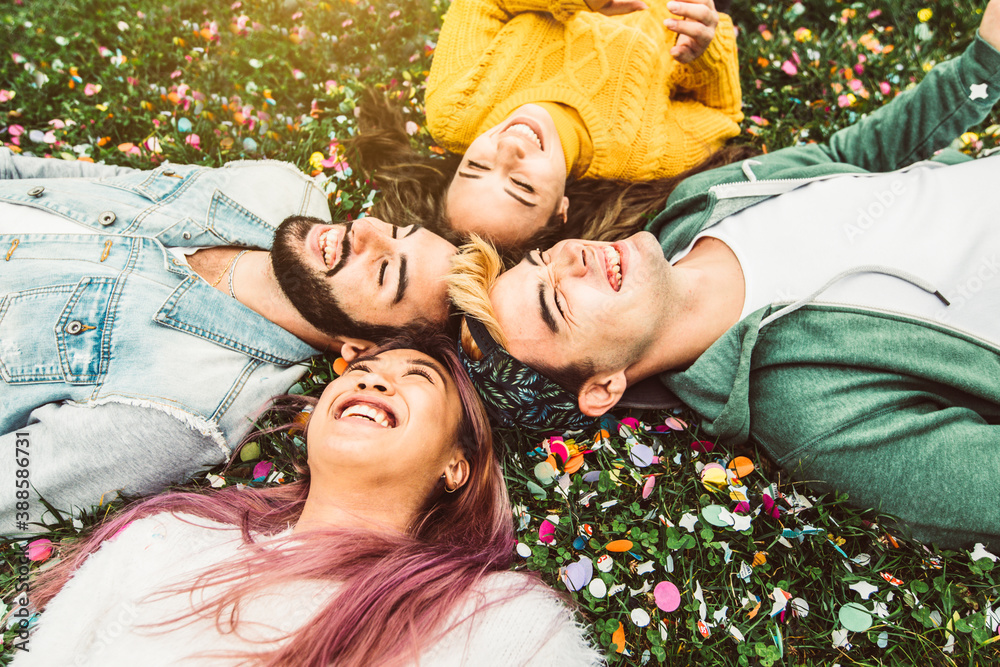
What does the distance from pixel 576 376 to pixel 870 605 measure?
67.9 inches

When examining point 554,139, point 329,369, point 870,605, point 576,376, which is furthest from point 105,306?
point 870,605

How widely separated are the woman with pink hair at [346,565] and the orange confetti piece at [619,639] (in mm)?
171

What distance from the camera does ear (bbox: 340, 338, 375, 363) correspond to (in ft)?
10.2

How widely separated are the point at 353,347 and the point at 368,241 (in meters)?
0.61

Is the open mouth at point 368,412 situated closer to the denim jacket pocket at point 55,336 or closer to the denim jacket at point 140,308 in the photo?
the denim jacket at point 140,308

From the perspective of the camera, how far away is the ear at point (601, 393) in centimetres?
268

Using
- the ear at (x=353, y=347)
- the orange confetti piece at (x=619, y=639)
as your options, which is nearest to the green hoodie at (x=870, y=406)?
the orange confetti piece at (x=619, y=639)

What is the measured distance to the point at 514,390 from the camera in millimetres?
2699

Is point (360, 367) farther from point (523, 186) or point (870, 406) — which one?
point (870, 406)

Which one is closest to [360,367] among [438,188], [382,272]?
[382,272]

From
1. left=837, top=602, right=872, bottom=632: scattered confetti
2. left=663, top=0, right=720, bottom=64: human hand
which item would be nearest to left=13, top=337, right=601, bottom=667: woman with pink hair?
left=837, top=602, right=872, bottom=632: scattered confetti

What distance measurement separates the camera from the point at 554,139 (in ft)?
11.2

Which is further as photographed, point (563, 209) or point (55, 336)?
point (563, 209)

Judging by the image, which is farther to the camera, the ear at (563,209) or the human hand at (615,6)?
the ear at (563,209)
